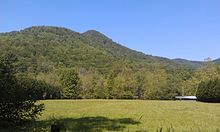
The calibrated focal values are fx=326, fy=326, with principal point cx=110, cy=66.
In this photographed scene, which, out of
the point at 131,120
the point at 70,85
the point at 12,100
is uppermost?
the point at 70,85

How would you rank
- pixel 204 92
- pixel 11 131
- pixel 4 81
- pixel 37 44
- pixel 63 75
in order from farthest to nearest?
pixel 37 44 → pixel 63 75 → pixel 204 92 → pixel 4 81 → pixel 11 131

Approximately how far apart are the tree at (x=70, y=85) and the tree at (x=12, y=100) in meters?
94.1

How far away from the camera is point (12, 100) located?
35.1ft

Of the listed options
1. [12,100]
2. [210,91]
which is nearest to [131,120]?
[12,100]

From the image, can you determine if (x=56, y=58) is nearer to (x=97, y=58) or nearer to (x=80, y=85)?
(x=97, y=58)

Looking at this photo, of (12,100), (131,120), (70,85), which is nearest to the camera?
(12,100)

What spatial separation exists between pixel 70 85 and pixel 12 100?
316 ft

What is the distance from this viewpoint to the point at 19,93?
11.0 meters

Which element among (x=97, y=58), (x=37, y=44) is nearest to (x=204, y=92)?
(x=97, y=58)

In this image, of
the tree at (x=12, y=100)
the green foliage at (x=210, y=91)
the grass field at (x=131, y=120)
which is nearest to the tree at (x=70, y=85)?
the green foliage at (x=210, y=91)

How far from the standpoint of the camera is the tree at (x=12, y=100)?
10.3 m

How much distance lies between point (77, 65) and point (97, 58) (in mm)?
24319

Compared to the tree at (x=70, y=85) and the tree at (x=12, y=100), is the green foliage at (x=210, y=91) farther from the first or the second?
the tree at (x=12, y=100)

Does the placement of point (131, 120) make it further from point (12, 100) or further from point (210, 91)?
point (210, 91)
